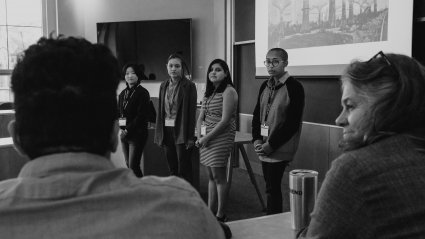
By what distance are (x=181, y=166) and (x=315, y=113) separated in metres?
1.58

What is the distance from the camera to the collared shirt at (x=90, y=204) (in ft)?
2.08

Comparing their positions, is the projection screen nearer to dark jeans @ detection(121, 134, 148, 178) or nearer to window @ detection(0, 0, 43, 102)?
dark jeans @ detection(121, 134, 148, 178)

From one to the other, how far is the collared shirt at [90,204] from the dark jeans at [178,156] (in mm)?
3033

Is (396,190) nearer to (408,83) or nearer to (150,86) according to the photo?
(408,83)

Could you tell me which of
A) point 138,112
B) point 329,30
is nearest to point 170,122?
point 138,112

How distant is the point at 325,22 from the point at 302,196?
319cm

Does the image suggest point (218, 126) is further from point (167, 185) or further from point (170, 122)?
point (167, 185)

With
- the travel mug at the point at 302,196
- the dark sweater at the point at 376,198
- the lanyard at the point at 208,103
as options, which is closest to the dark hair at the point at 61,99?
the dark sweater at the point at 376,198

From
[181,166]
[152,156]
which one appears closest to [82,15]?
[152,156]

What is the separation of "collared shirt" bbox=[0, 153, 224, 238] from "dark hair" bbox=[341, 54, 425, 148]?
0.56m

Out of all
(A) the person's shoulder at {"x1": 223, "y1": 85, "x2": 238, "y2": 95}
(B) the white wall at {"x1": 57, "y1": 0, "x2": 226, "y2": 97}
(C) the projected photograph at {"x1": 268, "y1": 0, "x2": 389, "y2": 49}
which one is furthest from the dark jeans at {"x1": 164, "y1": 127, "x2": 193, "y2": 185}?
(B) the white wall at {"x1": 57, "y1": 0, "x2": 226, "y2": 97}

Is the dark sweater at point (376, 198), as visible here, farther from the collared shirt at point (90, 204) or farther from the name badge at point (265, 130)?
the name badge at point (265, 130)

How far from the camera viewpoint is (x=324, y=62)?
4.24 metres

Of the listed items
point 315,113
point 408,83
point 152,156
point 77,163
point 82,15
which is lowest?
point 152,156
